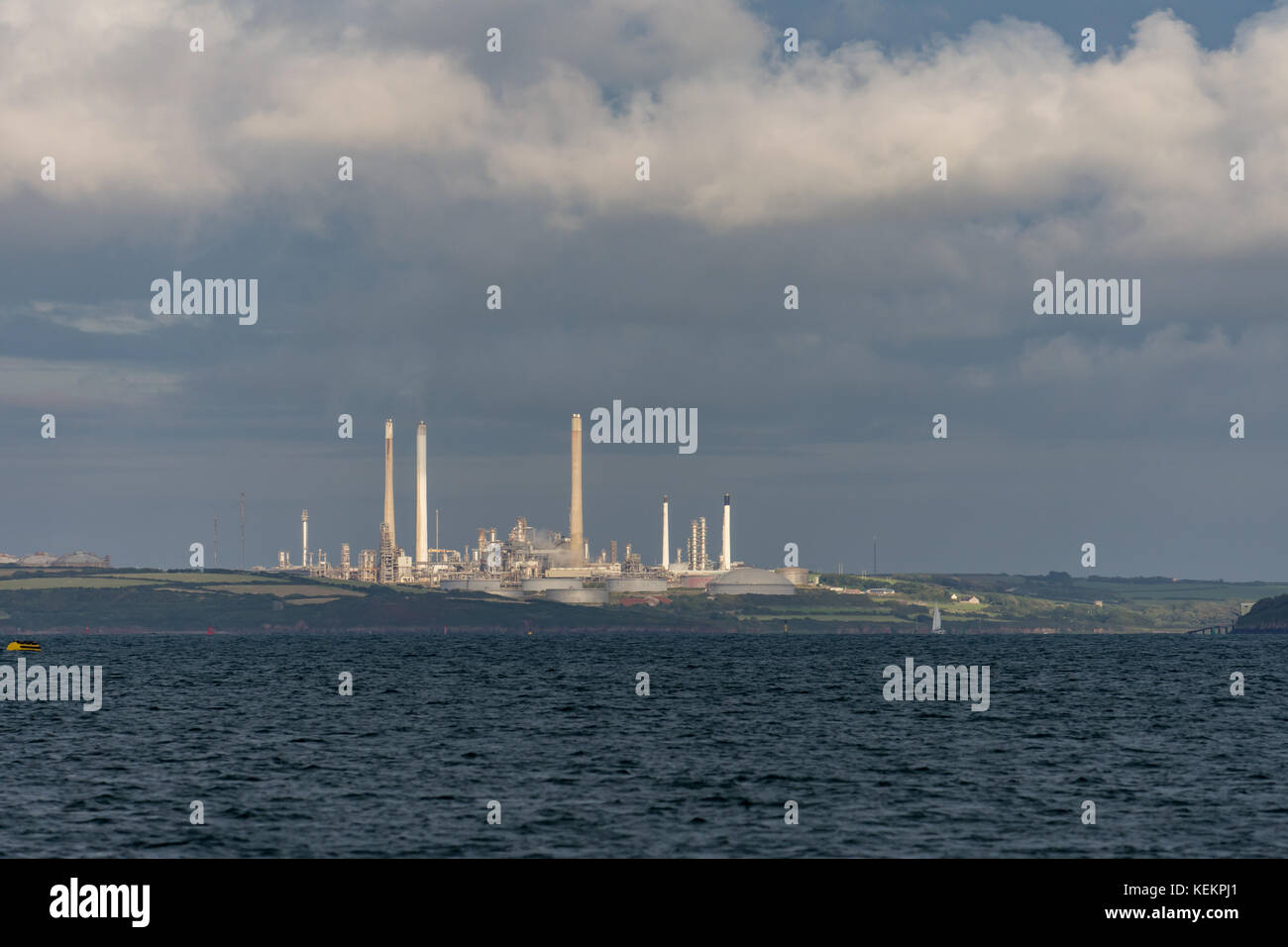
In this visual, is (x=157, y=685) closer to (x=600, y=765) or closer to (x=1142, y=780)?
(x=600, y=765)
